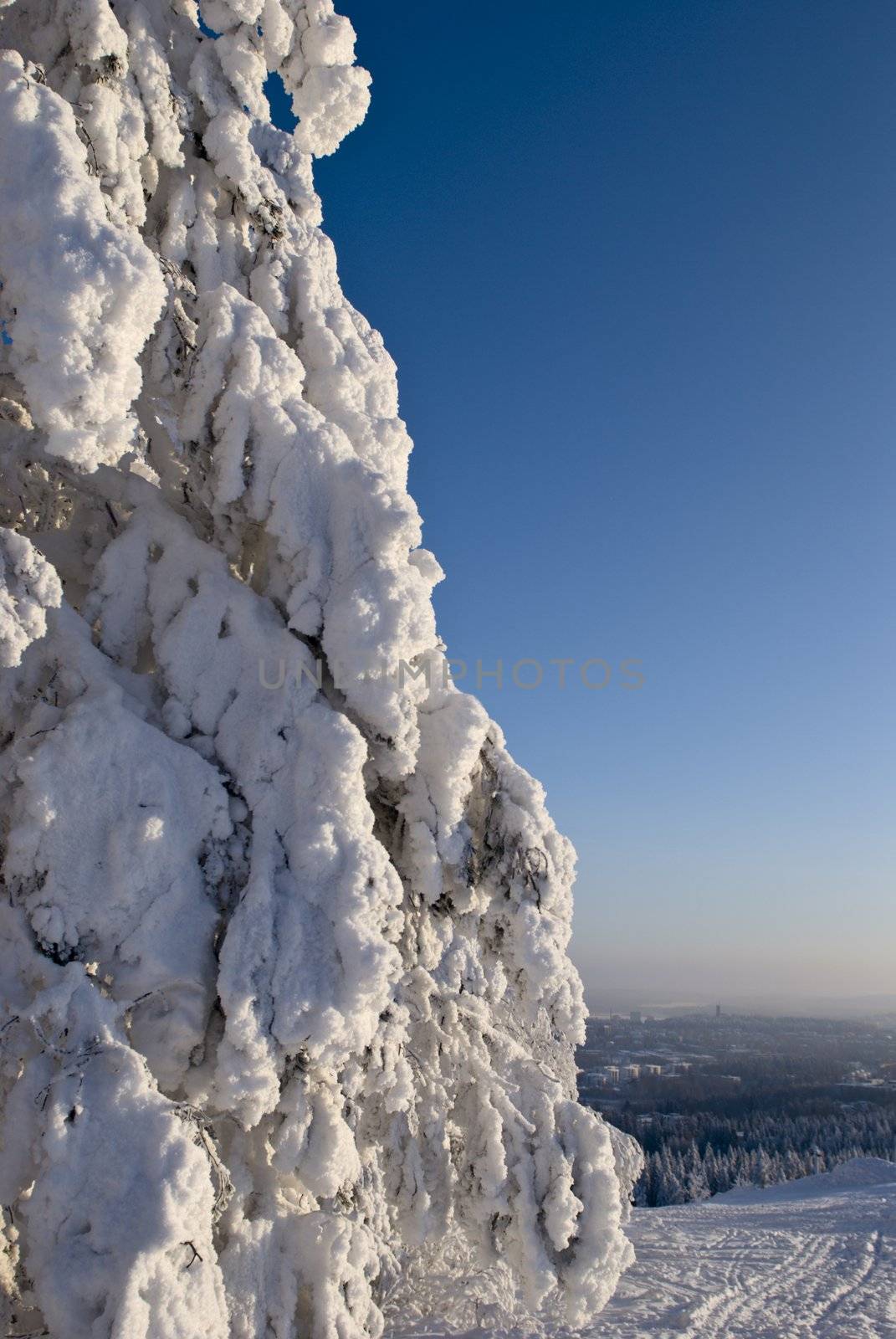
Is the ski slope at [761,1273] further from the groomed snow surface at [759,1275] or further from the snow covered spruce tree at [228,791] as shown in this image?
the snow covered spruce tree at [228,791]

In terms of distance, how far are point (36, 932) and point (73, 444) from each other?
217 cm

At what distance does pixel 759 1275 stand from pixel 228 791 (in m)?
9.36

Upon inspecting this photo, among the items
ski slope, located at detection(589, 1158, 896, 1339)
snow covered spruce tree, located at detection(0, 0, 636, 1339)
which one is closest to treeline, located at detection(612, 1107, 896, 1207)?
ski slope, located at detection(589, 1158, 896, 1339)

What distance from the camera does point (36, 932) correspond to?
369 centimetres

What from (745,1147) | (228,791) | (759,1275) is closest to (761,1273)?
(759,1275)

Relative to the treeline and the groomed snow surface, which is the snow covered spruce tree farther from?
the treeline

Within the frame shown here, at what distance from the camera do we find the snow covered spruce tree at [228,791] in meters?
3.50

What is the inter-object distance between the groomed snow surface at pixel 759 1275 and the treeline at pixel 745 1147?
85.1ft

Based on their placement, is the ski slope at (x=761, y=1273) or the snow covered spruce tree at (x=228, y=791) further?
the ski slope at (x=761, y=1273)

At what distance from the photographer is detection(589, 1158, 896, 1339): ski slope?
7.65 metres

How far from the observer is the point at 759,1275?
9.50 m

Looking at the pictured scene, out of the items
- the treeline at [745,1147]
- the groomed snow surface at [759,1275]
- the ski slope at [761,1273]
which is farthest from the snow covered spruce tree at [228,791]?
the treeline at [745,1147]

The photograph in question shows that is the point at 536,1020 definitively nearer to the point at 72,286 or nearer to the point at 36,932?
the point at 36,932

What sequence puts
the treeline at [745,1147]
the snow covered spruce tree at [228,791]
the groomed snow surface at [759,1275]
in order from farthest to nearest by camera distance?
the treeline at [745,1147], the groomed snow surface at [759,1275], the snow covered spruce tree at [228,791]
